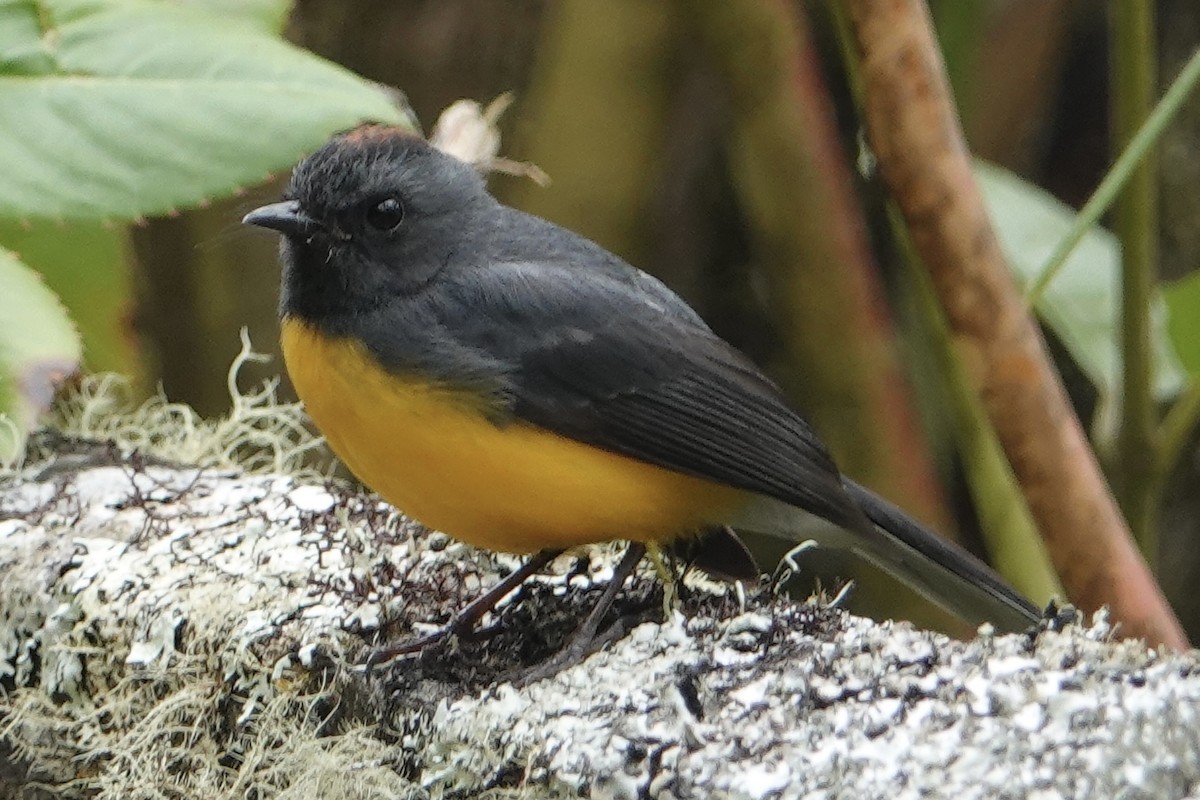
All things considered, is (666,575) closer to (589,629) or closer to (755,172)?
(589,629)

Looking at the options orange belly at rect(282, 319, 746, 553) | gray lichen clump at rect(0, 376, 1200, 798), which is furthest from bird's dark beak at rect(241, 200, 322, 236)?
gray lichen clump at rect(0, 376, 1200, 798)

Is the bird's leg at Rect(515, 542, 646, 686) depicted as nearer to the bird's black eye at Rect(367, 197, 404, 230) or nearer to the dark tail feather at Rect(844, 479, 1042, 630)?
the dark tail feather at Rect(844, 479, 1042, 630)

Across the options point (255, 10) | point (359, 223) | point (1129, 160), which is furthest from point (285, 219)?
point (1129, 160)

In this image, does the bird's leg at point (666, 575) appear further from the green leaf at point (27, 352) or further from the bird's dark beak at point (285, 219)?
the green leaf at point (27, 352)

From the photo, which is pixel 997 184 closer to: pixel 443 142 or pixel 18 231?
pixel 443 142

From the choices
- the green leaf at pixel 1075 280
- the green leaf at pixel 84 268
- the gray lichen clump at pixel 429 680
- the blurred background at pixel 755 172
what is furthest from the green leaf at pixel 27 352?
the green leaf at pixel 1075 280
